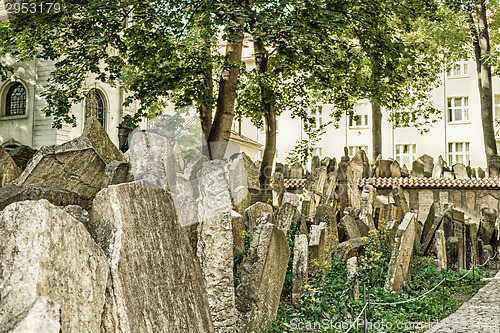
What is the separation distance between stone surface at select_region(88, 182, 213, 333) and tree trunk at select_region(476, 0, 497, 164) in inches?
798

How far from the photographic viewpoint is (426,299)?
27.1 ft

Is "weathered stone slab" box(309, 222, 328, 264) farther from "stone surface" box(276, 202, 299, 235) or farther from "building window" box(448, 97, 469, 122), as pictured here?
"building window" box(448, 97, 469, 122)

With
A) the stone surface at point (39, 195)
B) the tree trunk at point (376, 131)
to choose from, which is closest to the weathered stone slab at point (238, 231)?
the stone surface at point (39, 195)

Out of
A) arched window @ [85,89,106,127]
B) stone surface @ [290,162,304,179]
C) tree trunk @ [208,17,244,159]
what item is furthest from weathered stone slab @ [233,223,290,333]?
arched window @ [85,89,106,127]

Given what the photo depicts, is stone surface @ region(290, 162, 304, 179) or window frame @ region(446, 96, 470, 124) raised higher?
window frame @ region(446, 96, 470, 124)

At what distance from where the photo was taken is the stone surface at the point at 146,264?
347 centimetres

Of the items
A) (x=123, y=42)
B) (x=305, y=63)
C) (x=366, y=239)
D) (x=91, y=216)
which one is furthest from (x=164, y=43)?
(x=91, y=216)

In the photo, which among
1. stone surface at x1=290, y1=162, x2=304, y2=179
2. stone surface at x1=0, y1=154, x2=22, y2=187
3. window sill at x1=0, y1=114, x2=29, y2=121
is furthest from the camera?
window sill at x1=0, y1=114, x2=29, y2=121

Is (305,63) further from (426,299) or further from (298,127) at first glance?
(298,127)

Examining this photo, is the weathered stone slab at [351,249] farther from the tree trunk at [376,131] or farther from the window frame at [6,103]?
the window frame at [6,103]

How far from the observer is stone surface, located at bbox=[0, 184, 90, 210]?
4.64 metres

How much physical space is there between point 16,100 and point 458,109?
2561cm

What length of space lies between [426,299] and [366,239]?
1422mm

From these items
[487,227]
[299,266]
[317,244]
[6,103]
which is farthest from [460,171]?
[6,103]
